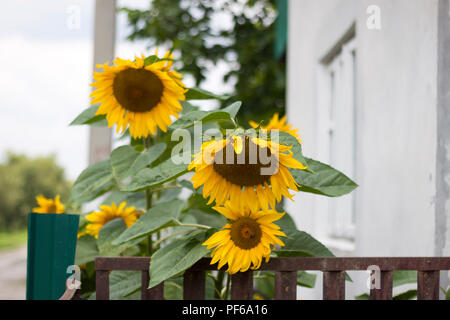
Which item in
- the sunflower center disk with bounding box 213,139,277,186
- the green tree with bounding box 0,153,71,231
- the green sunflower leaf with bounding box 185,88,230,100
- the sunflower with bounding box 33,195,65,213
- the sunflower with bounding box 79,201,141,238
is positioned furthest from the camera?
the green tree with bounding box 0,153,71,231

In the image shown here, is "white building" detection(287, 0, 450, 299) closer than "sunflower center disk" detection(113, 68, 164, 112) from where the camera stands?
No

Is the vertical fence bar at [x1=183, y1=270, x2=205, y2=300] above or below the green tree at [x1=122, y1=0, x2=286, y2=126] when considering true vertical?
below

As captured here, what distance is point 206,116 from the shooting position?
964mm

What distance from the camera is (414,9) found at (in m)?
1.63

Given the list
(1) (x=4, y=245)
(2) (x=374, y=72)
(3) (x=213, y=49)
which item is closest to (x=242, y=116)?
(3) (x=213, y=49)

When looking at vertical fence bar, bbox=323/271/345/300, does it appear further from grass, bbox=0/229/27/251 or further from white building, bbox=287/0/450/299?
grass, bbox=0/229/27/251

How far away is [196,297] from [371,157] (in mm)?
1301

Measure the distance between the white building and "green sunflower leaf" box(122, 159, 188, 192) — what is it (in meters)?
0.78

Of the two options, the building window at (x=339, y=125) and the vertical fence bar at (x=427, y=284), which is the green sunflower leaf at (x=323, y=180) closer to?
the vertical fence bar at (x=427, y=284)

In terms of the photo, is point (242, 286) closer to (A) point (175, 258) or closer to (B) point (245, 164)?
(A) point (175, 258)

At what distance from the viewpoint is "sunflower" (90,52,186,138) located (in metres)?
1.08

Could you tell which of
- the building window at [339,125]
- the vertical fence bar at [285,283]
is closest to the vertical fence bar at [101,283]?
the vertical fence bar at [285,283]

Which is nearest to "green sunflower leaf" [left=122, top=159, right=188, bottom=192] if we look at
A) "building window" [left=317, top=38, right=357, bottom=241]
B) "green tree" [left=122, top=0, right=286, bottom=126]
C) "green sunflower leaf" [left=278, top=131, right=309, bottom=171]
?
"green sunflower leaf" [left=278, top=131, right=309, bottom=171]
